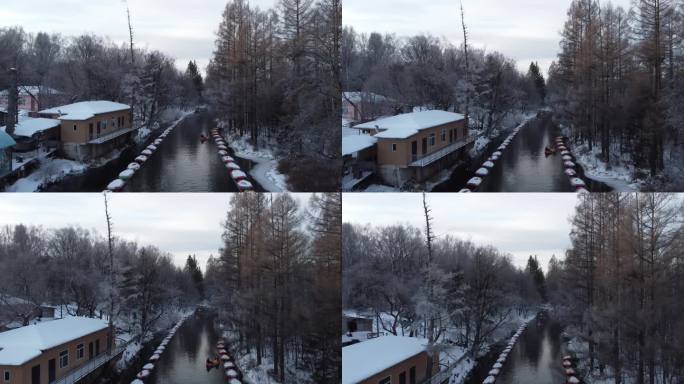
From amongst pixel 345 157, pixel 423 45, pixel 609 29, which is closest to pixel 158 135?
pixel 345 157

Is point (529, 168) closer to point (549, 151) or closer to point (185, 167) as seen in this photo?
point (549, 151)

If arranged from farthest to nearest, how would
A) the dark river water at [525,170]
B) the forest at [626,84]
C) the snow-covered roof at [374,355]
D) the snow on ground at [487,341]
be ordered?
the snow on ground at [487,341] → the snow-covered roof at [374,355] → the dark river water at [525,170] → the forest at [626,84]

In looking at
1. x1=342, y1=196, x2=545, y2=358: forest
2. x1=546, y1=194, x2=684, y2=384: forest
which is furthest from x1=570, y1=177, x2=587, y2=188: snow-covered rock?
x1=342, y1=196, x2=545, y2=358: forest

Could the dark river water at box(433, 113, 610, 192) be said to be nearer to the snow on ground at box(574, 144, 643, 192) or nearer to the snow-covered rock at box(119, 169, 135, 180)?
the snow on ground at box(574, 144, 643, 192)

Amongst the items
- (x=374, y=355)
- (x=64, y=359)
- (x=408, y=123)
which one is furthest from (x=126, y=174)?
(x=374, y=355)

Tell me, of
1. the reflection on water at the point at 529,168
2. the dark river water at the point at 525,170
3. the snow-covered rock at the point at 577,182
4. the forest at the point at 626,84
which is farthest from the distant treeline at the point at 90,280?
the forest at the point at 626,84

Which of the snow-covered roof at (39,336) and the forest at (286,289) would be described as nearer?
the snow-covered roof at (39,336)

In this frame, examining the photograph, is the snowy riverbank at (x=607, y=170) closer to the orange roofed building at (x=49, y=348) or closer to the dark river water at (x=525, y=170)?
the dark river water at (x=525, y=170)

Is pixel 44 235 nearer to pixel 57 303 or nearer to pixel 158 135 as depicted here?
pixel 57 303
